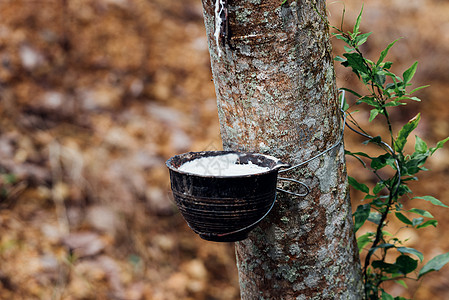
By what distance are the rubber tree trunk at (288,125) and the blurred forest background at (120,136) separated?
4.96 feet

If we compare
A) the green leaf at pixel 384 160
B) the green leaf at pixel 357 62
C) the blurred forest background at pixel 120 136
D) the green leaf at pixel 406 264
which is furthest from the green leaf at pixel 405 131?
the blurred forest background at pixel 120 136

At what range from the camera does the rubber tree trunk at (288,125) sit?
0.97 m

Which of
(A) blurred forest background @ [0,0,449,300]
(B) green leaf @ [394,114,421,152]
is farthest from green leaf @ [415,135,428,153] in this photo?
(A) blurred forest background @ [0,0,449,300]

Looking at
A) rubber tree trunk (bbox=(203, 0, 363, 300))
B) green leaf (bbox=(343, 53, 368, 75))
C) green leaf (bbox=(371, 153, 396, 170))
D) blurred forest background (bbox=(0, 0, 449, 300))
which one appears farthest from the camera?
blurred forest background (bbox=(0, 0, 449, 300))

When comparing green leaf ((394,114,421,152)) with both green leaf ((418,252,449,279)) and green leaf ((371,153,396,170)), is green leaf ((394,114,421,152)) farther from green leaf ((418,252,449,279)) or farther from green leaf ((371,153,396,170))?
green leaf ((418,252,449,279))

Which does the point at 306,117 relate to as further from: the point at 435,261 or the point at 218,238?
the point at 435,261

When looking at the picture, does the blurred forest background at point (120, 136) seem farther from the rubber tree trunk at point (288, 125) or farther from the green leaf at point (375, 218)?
the rubber tree trunk at point (288, 125)

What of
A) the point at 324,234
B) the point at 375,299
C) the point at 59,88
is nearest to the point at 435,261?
the point at 375,299

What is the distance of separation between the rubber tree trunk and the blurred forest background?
1.51m

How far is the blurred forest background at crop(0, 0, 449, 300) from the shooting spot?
8.34 feet

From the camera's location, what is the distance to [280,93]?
1.00 m

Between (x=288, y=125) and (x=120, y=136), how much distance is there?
2143mm

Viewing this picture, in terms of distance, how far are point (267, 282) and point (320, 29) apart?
26.9 inches

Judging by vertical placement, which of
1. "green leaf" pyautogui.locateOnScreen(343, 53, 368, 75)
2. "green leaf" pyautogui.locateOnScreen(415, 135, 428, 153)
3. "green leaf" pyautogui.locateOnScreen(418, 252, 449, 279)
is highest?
"green leaf" pyautogui.locateOnScreen(343, 53, 368, 75)
